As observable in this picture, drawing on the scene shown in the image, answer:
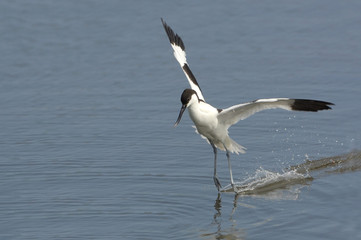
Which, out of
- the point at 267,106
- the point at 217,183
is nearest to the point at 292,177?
the point at 217,183

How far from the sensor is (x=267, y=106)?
10.6 meters

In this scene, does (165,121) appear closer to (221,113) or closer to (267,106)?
(221,113)

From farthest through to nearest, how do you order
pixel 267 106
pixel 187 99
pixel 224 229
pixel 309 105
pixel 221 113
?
pixel 221 113
pixel 187 99
pixel 267 106
pixel 309 105
pixel 224 229

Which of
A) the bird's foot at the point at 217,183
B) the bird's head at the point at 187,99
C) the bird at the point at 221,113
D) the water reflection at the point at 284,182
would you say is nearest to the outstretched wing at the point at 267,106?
the bird at the point at 221,113

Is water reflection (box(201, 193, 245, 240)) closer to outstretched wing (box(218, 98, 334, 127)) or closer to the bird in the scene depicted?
the bird

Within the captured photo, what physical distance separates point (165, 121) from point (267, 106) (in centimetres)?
310

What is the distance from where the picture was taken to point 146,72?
51.8 ft

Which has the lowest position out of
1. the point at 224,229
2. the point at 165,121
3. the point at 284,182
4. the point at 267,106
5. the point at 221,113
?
the point at 284,182

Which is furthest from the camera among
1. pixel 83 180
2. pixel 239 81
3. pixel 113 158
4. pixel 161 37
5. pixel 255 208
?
pixel 161 37

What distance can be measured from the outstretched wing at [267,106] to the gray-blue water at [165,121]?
93 cm

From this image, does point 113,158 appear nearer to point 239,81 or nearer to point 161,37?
point 239,81

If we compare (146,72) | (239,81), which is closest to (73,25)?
(146,72)

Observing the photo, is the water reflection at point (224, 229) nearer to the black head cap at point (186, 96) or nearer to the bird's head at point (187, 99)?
the bird's head at point (187, 99)

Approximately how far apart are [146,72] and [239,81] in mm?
1806
